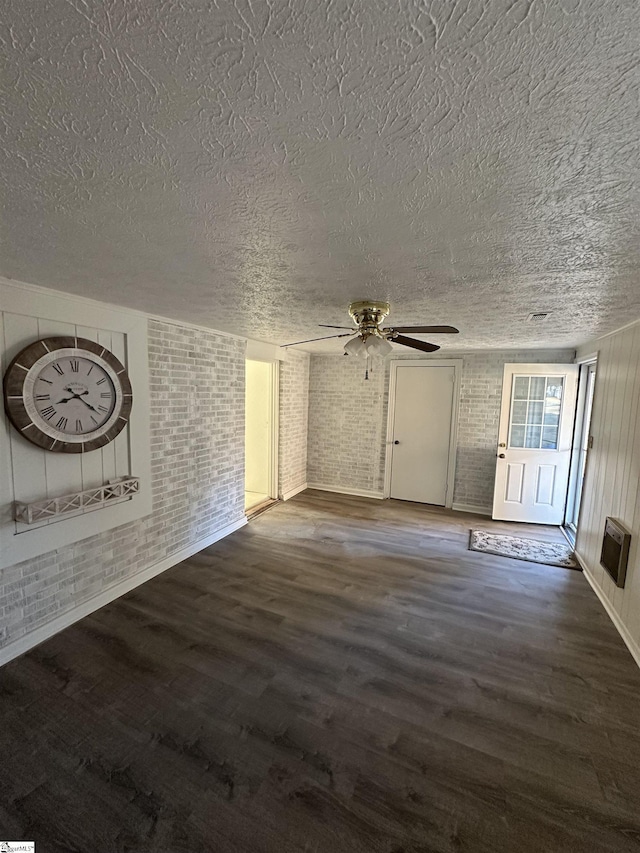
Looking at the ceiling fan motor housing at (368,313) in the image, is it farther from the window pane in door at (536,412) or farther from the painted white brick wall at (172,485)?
the window pane in door at (536,412)

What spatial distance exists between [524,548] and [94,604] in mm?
4170

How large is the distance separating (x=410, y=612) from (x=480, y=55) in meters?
3.07

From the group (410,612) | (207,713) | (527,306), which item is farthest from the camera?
(410,612)

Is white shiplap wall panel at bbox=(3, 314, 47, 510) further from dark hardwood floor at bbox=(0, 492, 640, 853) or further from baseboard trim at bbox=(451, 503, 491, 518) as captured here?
baseboard trim at bbox=(451, 503, 491, 518)

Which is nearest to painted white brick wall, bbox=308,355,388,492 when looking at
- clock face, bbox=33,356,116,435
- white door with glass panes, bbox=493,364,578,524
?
white door with glass panes, bbox=493,364,578,524

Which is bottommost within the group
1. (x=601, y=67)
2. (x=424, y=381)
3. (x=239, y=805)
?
(x=239, y=805)

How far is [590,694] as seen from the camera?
2104 millimetres

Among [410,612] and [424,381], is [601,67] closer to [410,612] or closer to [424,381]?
[410,612]

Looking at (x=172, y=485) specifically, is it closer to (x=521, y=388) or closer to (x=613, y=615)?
(x=613, y=615)

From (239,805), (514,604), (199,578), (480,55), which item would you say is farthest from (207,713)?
(480,55)

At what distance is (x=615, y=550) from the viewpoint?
2.78 m

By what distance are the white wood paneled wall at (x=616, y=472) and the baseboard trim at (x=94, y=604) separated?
3.63 m

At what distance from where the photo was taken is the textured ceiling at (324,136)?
0.62m

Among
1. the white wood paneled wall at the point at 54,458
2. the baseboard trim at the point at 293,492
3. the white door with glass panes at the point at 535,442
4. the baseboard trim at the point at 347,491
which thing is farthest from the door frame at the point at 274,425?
the white door with glass panes at the point at 535,442
